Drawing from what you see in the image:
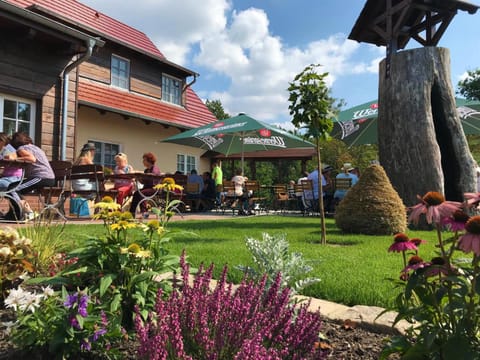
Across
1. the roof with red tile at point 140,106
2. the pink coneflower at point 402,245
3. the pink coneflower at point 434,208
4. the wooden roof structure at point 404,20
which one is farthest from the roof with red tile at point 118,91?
the pink coneflower at point 434,208

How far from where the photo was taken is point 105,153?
12.8 m

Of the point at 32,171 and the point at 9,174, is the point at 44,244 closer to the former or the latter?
the point at 9,174

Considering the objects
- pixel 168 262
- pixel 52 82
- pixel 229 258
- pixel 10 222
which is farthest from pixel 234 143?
pixel 168 262

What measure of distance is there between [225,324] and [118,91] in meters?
12.8

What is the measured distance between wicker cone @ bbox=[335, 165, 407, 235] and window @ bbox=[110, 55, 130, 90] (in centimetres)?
942

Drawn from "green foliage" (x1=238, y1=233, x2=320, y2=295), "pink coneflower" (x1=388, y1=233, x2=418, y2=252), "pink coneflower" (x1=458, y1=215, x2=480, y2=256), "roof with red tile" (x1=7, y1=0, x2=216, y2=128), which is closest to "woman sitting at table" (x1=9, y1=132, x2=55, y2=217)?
"green foliage" (x1=238, y1=233, x2=320, y2=295)

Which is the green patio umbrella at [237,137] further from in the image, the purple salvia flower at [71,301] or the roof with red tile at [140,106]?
the purple salvia flower at [71,301]

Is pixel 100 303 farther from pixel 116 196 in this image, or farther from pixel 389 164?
pixel 389 164

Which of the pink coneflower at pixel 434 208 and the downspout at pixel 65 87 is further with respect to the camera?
the downspout at pixel 65 87

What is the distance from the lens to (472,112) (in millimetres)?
10352

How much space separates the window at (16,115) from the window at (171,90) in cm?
727

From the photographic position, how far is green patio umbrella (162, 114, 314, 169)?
10875 millimetres

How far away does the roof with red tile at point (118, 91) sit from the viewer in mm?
11578

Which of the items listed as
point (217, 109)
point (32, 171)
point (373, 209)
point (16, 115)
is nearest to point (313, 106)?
point (373, 209)
